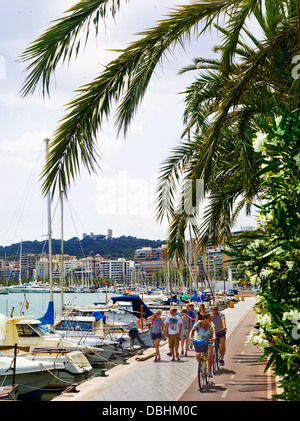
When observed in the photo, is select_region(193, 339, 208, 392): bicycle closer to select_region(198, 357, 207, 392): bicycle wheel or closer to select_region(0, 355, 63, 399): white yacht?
select_region(198, 357, 207, 392): bicycle wheel

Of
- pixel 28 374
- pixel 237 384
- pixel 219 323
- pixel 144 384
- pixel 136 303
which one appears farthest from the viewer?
pixel 136 303

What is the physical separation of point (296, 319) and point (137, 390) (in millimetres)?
6801

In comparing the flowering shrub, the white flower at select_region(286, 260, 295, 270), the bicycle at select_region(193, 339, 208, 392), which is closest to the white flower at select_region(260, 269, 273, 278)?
the flowering shrub

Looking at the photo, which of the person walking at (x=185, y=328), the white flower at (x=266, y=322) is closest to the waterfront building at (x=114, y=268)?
the person walking at (x=185, y=328)

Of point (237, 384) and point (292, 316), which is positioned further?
point (237, 384)

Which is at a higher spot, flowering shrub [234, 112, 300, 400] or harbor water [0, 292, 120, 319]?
flowering shrub [234, 112, 300, 400]

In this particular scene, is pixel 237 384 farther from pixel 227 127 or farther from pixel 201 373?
pixel 227 127

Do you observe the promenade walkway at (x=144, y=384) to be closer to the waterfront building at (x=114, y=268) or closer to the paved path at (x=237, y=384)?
the paved path at (x=237, y=384)

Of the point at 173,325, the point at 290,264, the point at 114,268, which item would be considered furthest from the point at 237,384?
the point at 114,268

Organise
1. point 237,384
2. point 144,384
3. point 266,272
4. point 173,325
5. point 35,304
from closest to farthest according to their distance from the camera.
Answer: point 266,272, point 237,384, point 144,384, point 173,325, point 35,304

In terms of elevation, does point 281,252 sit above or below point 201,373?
above

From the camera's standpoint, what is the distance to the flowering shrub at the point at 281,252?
434 centimetres

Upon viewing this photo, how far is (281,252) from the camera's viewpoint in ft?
14.6

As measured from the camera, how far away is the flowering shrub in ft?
14.2
